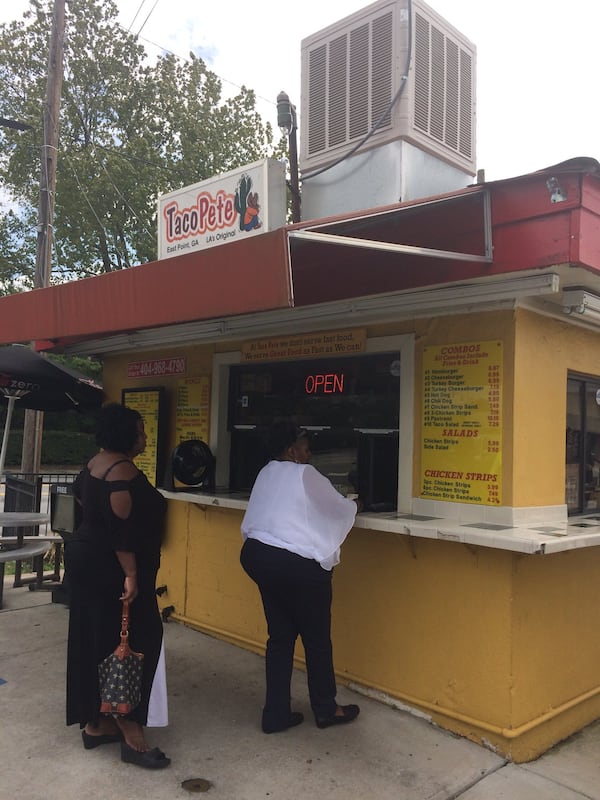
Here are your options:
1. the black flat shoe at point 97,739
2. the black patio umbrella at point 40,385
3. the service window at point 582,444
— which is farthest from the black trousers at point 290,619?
the black patio umbrella at point 40,385

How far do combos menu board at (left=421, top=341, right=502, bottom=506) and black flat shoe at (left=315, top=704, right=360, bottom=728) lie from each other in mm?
1275

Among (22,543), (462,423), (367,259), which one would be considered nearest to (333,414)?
(462,423)

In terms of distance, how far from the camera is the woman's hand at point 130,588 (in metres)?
3.12

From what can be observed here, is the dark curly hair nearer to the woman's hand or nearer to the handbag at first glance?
the woman's hand

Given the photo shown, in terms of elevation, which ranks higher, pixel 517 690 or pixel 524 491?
pixel 524 491

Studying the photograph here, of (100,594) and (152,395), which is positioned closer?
(100,594)

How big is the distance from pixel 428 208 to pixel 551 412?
4.52 feet

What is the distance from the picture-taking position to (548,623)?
357 cm

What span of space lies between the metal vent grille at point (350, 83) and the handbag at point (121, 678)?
358 centimetres

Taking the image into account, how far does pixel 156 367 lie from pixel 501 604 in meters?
3.57

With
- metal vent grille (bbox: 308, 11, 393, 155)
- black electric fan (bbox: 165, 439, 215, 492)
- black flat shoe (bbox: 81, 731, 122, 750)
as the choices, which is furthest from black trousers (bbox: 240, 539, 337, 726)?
metal vent grille (bbox: 308, 11, 393, 155)

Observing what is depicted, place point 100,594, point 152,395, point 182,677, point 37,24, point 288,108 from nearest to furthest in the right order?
point 100,594 → point 182,677 → point 288,108 → point 152,395 → point 37,24

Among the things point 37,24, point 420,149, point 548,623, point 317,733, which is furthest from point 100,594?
point 37,24

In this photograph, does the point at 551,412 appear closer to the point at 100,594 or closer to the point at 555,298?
the point at 555,298
